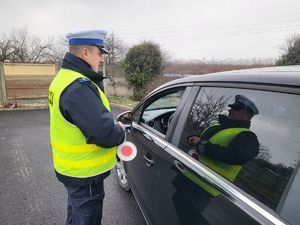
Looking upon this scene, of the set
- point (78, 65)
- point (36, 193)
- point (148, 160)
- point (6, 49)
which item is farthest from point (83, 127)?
point (6, 49)

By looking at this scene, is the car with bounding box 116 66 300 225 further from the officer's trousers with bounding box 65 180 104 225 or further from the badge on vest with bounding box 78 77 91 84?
the badge on vest with bounding box 78 77 91 84

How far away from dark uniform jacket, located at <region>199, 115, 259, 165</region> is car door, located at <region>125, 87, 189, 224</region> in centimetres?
43

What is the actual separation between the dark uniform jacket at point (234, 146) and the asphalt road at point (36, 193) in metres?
1.70

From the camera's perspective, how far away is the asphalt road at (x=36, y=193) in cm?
299

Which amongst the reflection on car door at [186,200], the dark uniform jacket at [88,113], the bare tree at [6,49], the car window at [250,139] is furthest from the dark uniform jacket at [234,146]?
the bare tree at [6,49]

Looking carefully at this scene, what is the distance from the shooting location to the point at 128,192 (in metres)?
3.57

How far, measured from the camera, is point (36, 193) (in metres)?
3.55

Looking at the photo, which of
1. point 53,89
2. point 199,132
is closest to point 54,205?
point 53,89

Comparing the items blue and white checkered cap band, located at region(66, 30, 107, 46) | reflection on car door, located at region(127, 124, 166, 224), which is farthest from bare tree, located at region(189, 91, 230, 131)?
blue and white checkered cap band, located at region(66, 30, 107, 46)

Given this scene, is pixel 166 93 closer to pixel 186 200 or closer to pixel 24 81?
pixel 186 200

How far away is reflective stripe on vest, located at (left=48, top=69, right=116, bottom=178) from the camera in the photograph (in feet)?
5.95

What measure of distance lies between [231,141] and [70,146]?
3.56ft

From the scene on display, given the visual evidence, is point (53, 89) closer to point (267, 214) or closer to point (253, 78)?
point (253, 78)

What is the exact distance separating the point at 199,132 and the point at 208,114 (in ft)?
0.44
